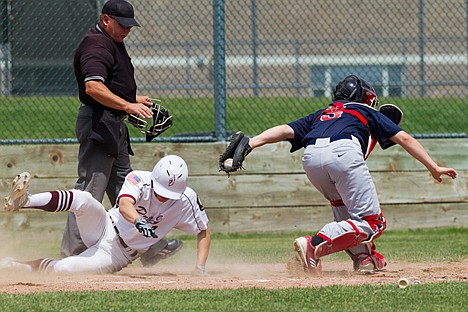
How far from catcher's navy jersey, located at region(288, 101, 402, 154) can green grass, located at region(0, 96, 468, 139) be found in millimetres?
4091

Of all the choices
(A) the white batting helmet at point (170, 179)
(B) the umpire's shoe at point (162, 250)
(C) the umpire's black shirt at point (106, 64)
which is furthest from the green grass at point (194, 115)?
(A) the white batting helmet at point (170, 179)

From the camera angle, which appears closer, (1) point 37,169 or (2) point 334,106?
(2) point 334,106

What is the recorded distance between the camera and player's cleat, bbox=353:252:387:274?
23.5 ft

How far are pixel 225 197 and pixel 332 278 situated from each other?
3.87 meters

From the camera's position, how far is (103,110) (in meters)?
7.60

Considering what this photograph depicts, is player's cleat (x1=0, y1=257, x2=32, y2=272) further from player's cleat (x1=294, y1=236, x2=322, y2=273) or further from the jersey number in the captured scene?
the jersey number

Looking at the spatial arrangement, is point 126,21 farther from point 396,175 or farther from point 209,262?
point 396,175

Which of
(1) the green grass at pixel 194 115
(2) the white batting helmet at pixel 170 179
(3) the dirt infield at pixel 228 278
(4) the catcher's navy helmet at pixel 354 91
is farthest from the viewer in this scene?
(1) the green grass at pixel 194 115

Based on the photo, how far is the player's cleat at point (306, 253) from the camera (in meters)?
6.67

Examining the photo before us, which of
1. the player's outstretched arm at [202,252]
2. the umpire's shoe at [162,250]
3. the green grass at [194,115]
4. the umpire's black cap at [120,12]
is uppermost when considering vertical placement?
the umpire's black cap at [120,12]

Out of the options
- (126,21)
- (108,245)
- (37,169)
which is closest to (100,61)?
(126,21)

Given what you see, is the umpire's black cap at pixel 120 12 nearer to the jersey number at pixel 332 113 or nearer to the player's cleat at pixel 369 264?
the jersey number at pixel 332 113

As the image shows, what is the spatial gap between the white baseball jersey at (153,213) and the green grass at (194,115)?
413 centimetres

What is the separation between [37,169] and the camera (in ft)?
33.5
